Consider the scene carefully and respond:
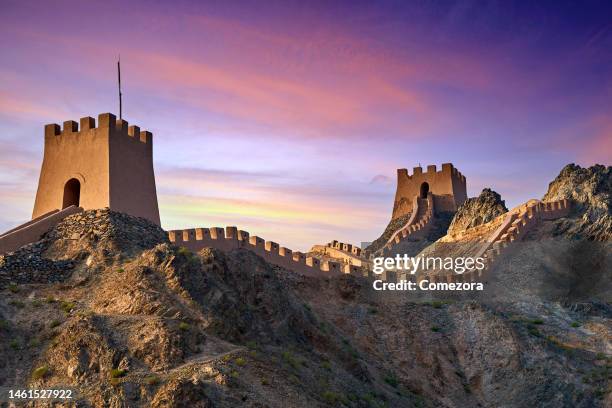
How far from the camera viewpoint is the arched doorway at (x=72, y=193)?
38.4 m

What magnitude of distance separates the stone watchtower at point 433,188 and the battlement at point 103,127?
122 ft

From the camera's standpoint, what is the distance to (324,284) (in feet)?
122

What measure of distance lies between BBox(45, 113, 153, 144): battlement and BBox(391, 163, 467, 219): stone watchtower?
1461 inches

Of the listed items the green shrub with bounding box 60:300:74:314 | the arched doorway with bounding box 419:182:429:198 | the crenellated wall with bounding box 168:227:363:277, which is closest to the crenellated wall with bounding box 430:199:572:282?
the crenellated wall with bounding box 168:227:363:277

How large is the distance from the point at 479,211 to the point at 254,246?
96.3 feet

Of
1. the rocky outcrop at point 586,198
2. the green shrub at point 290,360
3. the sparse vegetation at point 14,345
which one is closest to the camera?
the sparse vegetation at point 14,345

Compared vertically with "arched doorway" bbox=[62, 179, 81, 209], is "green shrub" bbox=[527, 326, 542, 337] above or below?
below

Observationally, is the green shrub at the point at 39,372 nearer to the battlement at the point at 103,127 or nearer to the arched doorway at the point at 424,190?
the battlement at the point at 103,127

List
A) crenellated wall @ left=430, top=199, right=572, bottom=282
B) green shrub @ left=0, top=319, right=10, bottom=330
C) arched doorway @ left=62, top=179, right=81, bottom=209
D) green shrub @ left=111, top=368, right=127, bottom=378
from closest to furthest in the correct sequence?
green shrub @ left=111, top=368, right=127, bottom=378
green shrub @ left=0, top=319, right=10, bottom=330
arched doorway @ left=62, top=179, right=81, bottom=209
crenellated wall @ left=430, top=199, right=572, bottom=282

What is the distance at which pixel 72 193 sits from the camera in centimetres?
3900

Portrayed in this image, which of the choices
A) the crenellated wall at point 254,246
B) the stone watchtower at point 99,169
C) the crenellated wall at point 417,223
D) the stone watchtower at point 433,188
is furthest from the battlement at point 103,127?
the stone watchtower at point 433,188

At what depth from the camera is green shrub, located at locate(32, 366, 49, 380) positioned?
20.0 m

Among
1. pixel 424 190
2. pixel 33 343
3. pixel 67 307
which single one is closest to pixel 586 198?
pixel 424 190

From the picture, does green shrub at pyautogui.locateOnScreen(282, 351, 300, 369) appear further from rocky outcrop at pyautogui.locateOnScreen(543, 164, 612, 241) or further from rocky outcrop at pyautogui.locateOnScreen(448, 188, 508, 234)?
rocky outcrop at pyautogui.locateOnScreen(448, 188, 508, 234)
